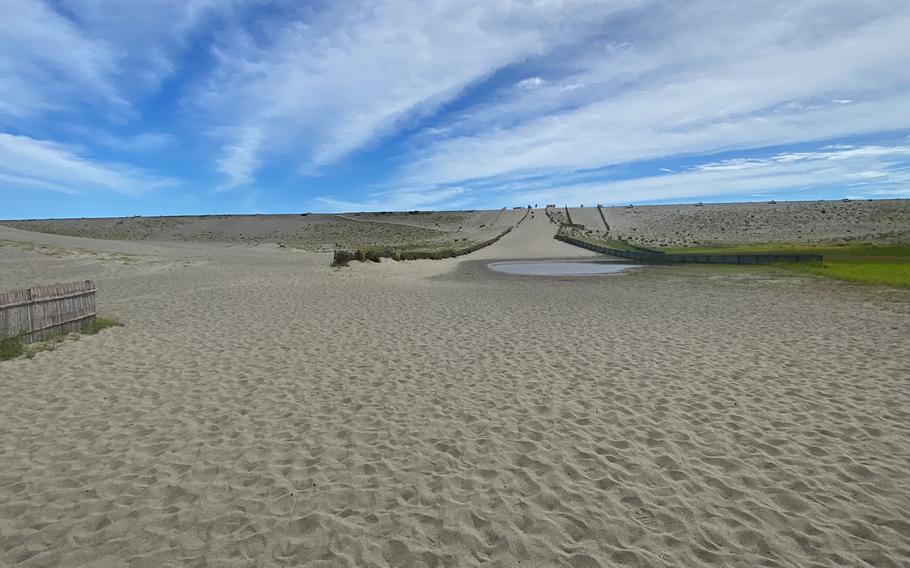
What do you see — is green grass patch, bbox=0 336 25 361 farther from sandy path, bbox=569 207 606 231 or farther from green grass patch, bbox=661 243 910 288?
sandy path, bbox=569 207 606 231

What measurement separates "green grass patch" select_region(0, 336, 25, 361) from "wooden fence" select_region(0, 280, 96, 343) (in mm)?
222

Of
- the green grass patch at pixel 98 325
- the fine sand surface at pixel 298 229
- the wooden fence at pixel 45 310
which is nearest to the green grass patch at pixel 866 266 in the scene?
the green grass patch at pixel 98 325

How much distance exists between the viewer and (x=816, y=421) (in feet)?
21.6

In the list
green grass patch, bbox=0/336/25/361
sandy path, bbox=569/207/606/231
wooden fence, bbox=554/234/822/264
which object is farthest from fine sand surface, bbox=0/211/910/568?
sandy path, bbox=569/207/606/231

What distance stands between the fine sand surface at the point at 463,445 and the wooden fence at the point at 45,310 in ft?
3.03

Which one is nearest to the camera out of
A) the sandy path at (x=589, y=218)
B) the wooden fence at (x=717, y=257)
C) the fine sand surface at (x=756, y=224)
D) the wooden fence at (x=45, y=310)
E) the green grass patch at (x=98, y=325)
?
the wooden fence at (x=45, y=310)

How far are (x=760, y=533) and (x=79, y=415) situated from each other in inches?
336

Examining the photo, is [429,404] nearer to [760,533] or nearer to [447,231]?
[760,533]

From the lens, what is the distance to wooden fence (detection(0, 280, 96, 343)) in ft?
33.7

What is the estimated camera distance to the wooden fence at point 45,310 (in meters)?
10.3

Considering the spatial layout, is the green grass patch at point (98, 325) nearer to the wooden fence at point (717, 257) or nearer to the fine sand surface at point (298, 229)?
the wooden fence at point (717, 257)

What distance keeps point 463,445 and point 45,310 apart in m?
11.0

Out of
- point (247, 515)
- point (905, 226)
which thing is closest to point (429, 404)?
point (247, 515)

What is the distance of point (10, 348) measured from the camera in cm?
986
